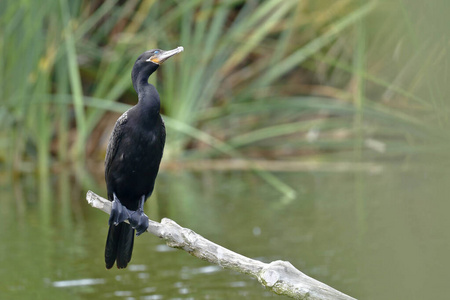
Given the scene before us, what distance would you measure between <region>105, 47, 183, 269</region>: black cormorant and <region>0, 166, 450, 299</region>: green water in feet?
4.13

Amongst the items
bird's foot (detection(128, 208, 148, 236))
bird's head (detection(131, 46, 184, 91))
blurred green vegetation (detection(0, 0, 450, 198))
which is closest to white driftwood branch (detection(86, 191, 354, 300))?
bird's foot (detection(128, 208, 148, 236))

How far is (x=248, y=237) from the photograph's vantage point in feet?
22.1

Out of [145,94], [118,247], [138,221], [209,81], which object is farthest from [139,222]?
[209,81]

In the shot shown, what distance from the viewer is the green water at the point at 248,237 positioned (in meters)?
4.97

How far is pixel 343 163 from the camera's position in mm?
10203

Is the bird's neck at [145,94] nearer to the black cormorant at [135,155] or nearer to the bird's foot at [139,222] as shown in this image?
the black cormorant at [135,155]

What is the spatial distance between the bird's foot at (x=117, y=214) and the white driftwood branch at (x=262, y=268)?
39 centimetres

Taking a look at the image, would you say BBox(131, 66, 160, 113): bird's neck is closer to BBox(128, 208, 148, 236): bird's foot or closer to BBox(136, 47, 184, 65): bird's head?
BBox(136, 47, 184, 65): bird's head

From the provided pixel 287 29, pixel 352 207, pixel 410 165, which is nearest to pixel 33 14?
pixel 287 29

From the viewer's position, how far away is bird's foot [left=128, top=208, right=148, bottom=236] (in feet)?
11.9

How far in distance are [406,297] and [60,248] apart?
12.8ft

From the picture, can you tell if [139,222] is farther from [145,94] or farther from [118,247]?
[145,94]

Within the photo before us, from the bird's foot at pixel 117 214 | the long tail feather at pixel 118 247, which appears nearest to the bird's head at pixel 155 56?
the bird's foot at pixel 117 214

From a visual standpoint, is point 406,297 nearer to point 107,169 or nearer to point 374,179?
point 107,169
